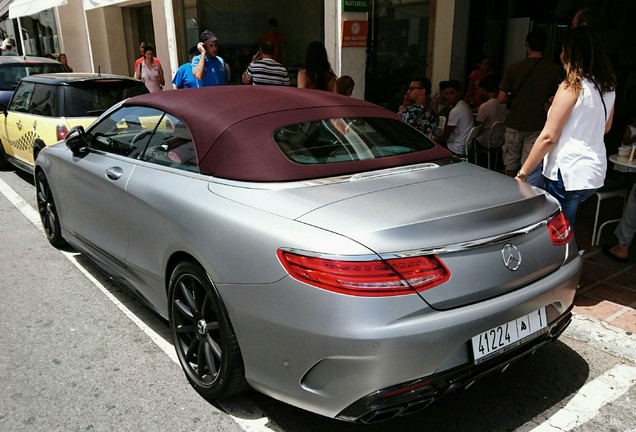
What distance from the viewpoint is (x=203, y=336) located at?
2.76 metres

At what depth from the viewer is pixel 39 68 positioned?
10.3 m

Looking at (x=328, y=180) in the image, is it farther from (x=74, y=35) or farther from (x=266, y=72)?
(x=74, y=35)

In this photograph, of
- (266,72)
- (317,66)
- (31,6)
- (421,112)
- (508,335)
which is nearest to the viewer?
(508,335)

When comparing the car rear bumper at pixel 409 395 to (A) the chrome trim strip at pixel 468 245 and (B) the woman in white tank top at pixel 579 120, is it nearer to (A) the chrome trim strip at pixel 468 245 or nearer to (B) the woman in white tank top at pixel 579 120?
(A) the chrome trim strip at pixel 468 245

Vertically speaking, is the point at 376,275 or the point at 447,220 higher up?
the point at 447,220

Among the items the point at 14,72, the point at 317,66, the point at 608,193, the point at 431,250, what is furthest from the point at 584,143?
the point at 14,72

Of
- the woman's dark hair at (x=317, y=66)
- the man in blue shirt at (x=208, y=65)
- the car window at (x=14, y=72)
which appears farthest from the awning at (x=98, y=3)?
the woman's dark hair at (x=317, y=66)

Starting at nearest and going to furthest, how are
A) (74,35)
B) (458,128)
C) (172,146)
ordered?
1. (172,146)
2. (458,128)
3. (74,35)

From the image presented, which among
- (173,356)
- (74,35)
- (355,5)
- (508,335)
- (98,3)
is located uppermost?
(98,3)

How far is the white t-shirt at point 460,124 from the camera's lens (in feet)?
20.4

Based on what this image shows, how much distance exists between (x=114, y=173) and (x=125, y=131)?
0.46m

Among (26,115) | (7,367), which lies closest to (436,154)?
(7,367)

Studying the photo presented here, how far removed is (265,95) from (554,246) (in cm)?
184

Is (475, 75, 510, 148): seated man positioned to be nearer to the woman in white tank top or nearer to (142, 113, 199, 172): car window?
the woman in white tank top
